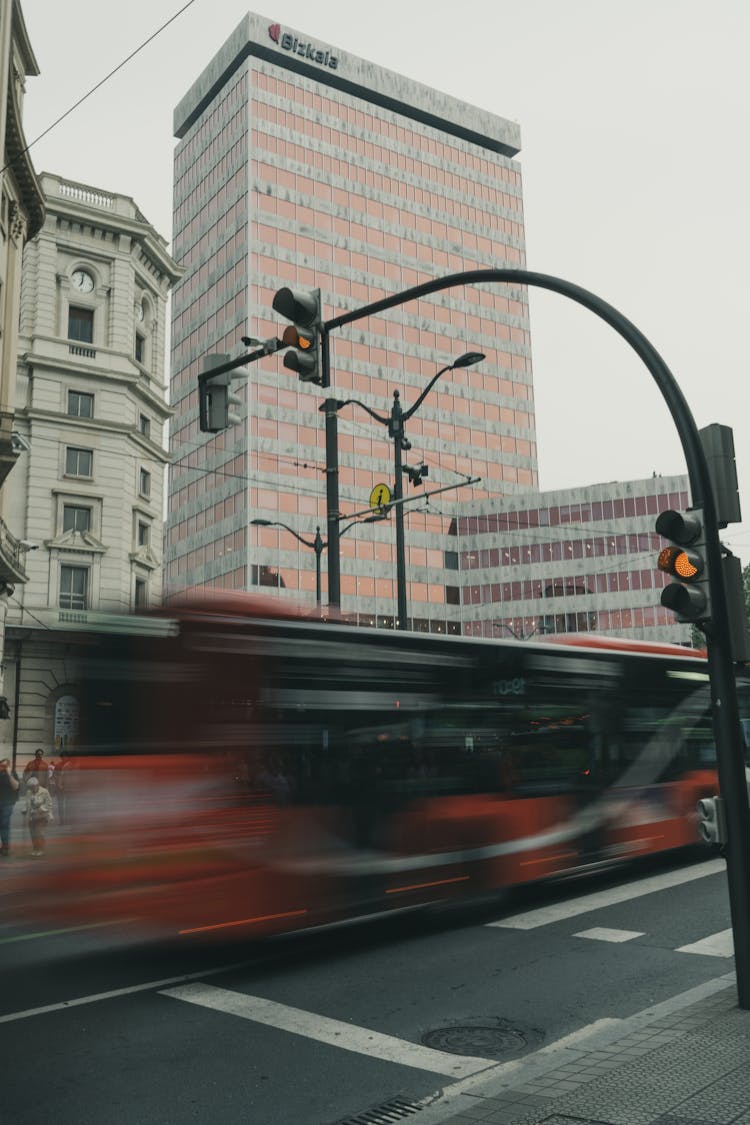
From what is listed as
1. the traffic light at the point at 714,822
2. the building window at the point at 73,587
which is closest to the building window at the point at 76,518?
the building window at the point at 73,587

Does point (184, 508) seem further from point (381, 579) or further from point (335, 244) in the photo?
point (335, 244)

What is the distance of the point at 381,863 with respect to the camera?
9555 mm

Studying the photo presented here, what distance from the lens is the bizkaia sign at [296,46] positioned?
86125 mm

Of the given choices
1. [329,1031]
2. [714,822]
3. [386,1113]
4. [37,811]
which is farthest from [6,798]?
[714,822]

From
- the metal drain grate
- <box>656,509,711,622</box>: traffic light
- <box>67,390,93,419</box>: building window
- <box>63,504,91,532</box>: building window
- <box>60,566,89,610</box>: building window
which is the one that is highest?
<box>67,390,93,419</box>: building window

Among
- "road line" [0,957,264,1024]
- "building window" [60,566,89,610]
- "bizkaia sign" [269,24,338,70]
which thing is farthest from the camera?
"bizkaia sign" [269,24,338,70]

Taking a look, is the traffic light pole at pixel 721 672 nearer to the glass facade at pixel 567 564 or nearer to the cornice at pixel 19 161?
the cornice at pixel 19 161

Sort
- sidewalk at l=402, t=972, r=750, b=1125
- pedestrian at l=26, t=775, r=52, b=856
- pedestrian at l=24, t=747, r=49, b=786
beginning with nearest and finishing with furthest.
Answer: sidewalk at l=402, t=972, r=750, b=1125 → pedestrian at l=26, t=775, r=52, b=856 → pedestrian at l=24, t=747, r=49, b=786

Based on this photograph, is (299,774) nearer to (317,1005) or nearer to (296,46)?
(317,1005)

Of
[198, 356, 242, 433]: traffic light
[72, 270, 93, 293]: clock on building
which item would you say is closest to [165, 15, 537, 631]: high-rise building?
[72, 270, 93, 293]: clock on building

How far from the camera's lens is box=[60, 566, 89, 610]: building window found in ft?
131

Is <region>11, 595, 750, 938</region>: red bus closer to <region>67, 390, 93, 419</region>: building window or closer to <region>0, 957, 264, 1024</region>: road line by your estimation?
<region>0, 957, 264, 1024</region>: road line

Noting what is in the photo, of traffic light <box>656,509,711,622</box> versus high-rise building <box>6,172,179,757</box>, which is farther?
high-rise building <box>6,172,179,757</box>

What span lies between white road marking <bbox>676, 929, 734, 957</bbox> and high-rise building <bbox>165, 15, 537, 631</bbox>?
59913mm
